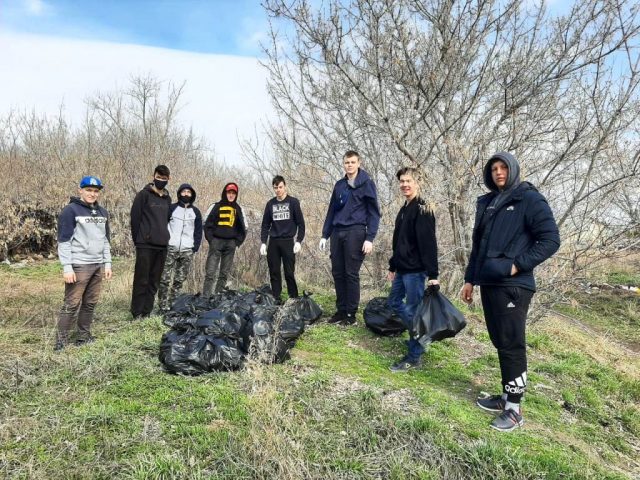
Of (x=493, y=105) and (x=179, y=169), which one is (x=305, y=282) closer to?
(x=493, y=105)

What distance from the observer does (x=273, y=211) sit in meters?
6.21

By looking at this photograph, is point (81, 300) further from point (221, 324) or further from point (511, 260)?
point (511, 260)

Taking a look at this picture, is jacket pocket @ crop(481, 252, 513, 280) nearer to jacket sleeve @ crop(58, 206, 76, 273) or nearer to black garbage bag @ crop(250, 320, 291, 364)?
black garbage bag @ crop(250, 320, 291, 364)

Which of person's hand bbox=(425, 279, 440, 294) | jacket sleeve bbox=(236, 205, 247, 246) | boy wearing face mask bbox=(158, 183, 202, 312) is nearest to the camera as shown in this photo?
person's hand bbox=(425, 279, 440, 294)

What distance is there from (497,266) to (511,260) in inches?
4.1

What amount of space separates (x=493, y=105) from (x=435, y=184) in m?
1.44

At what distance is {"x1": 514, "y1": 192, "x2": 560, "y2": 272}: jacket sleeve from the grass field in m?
1.23

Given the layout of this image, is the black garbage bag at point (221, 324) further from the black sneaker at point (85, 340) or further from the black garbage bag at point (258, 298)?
the black sneaker at point (85, 340)

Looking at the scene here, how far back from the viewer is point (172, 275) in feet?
20.2

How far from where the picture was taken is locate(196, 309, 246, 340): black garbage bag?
413 cm

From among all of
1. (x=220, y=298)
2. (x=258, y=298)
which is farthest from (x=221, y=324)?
(x=220, y=298)

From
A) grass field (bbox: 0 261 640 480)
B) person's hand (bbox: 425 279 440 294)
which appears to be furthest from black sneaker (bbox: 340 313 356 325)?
person's hand (bbox: 425 279 440 294)

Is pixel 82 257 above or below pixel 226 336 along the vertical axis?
above

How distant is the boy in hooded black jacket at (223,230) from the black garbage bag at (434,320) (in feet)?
11.3
